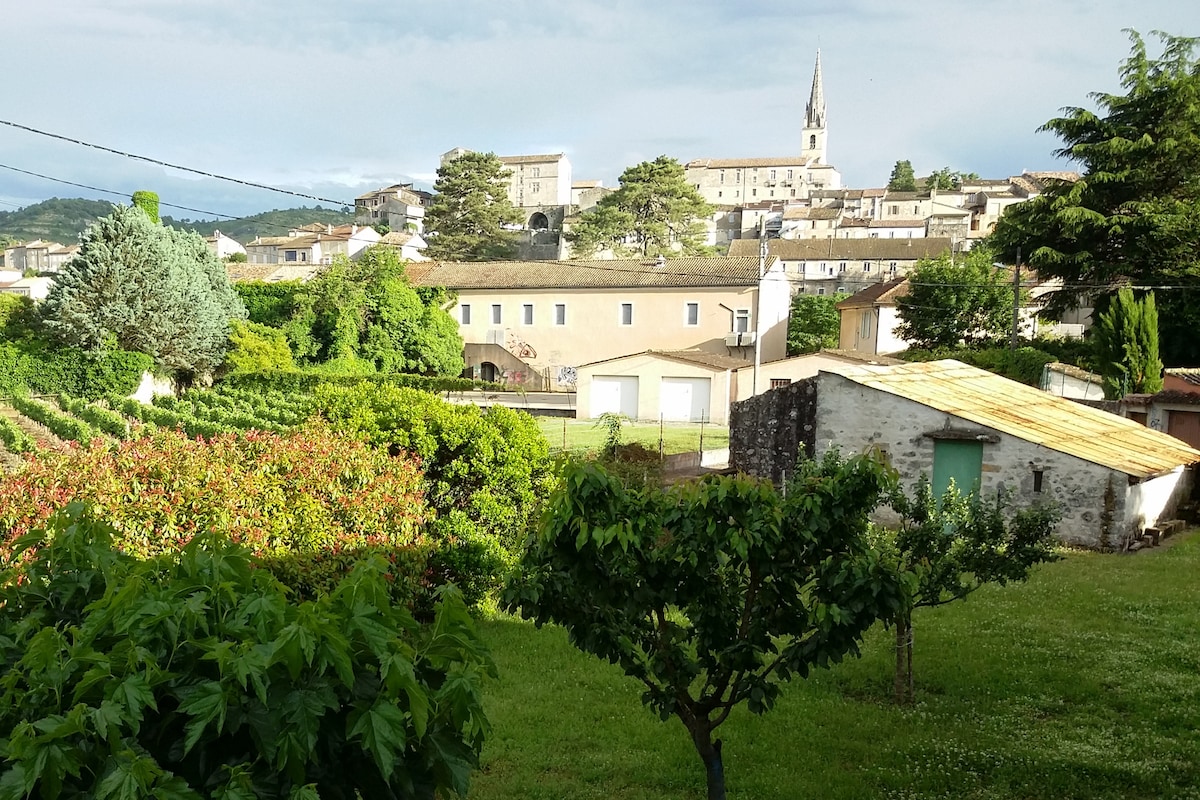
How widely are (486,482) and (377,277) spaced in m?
35.2

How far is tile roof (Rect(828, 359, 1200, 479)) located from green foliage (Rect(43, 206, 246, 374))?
31.3 metres

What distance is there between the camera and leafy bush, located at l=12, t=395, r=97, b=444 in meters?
24.4

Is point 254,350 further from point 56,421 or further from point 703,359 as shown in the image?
point 703,359

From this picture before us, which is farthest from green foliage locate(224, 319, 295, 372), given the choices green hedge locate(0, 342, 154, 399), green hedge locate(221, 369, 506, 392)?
green hedge locate(0, 342, 154, 399)

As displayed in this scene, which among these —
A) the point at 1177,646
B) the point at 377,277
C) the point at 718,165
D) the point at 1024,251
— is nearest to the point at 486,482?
the point at 1177,646

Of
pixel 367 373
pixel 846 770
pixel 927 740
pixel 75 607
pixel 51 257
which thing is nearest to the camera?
pixel 75 607

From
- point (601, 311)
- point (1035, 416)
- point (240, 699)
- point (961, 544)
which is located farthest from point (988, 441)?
point (601, 311)

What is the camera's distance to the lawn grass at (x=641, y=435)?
27744 mm

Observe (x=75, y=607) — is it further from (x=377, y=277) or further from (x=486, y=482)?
(x=377, y=277)

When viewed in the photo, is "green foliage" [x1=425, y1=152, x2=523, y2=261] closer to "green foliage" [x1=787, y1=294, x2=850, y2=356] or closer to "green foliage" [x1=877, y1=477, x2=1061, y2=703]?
"green foliage" [x1=787, y1=294, x2=850, y2=356]

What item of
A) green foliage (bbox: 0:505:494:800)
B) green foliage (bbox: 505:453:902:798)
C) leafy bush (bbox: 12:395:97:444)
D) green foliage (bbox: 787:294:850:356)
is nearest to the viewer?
green foliage (bbox: 0:505:494:800)

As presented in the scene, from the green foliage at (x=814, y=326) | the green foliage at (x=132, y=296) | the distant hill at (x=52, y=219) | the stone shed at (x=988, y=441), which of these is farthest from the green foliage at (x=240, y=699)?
the distant hill at (x=52, y=219)

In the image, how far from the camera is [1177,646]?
10.4 metres

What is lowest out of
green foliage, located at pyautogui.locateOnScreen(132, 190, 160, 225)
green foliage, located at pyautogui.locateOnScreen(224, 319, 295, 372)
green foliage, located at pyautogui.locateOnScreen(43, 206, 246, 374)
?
green foliage, located at pyautogui.locateOnScreen(224, 319, 295, 372)
